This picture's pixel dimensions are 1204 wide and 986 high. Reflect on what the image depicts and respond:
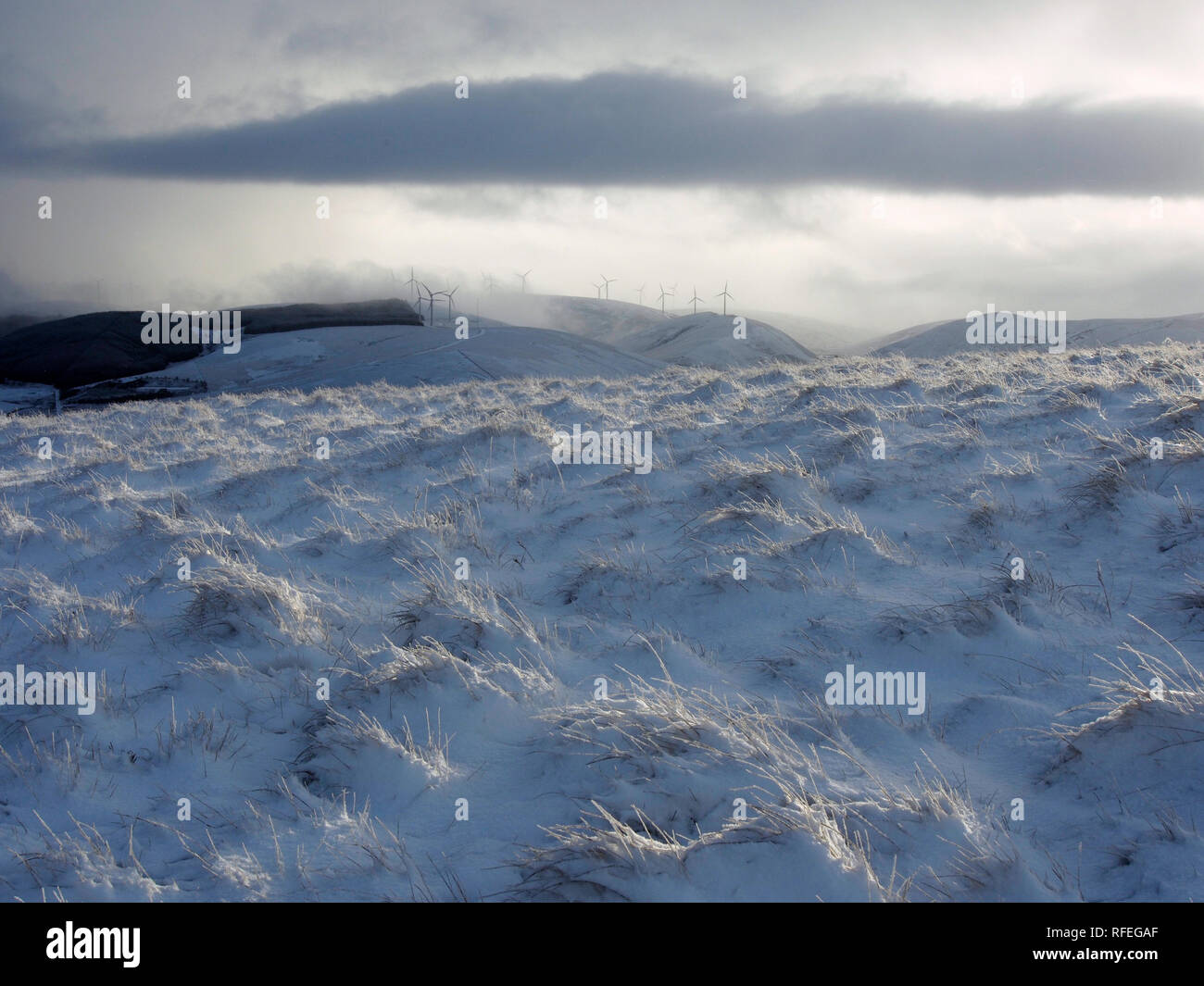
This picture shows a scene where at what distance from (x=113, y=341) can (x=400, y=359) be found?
357ft

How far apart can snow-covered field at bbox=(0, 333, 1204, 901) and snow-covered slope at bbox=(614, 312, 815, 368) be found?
467 feet

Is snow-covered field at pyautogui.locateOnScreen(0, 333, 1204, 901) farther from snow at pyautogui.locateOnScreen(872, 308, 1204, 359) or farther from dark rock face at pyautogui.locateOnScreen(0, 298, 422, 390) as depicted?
dark rock face at pyautogui.locateOnScreen(0, 298, 422, 390)

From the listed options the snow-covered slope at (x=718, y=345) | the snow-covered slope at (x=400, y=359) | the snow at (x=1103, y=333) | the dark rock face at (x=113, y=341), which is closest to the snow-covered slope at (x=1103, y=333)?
the snow at (x=1103, y=333)

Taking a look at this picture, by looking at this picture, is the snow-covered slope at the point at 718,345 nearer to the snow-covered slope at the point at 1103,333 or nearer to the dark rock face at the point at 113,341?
the snow-covered slope at the point at 1103,333

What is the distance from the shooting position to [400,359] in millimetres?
63531

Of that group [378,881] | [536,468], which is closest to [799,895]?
[378,881]

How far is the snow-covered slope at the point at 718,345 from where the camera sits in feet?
525

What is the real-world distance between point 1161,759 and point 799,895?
6.47 ft

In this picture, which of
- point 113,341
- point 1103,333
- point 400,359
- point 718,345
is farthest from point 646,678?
point 718,345

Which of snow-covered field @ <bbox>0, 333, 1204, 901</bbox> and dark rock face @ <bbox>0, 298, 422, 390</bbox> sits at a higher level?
dark rock face @ <bbox>0, 298, 422, 390</bbox>

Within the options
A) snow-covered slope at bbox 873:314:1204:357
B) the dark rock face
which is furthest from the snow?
the dark rock face

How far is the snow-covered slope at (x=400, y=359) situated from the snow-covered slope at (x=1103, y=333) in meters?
36.6

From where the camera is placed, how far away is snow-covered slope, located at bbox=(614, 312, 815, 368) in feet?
525

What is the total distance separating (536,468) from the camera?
1123cm
